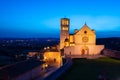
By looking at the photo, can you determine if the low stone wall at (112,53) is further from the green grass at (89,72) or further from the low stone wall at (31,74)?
the low stone wall at (31,74)

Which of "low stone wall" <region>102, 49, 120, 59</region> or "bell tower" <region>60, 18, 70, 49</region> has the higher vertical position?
"bell tower" <region>60, 18, 70, 49</region>

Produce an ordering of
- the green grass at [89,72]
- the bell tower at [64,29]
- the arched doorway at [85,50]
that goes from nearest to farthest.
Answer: the green grass at [89,72]
the arched doorway at [85,50]
the bell tower at [64,29]

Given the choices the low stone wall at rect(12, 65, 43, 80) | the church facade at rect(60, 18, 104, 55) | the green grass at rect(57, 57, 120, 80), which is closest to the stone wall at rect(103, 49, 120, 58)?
the church facade at rect(60, 18, 104, 55)

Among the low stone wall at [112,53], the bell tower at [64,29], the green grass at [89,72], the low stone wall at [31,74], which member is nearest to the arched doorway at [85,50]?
the low stone wall at [112,53]

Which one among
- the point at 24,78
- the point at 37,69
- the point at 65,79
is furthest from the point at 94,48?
the point at 65,79

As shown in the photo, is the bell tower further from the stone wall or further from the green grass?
the green grass

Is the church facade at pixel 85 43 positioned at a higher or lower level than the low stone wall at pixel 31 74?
higher

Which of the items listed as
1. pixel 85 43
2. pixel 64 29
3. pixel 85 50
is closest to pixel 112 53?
pixel 85 50

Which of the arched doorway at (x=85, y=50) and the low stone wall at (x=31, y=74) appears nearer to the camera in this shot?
the low stone wall at (x=31, y=74)

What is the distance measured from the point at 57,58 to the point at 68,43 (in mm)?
4769

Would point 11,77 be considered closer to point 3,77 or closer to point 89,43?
point 3,77

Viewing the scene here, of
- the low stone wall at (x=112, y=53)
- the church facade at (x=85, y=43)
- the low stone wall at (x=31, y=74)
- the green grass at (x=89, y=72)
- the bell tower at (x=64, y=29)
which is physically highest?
the bell tower at (x=64, y=29)

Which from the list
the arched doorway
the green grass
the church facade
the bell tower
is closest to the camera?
→ the green grass

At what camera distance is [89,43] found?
4569 cm
